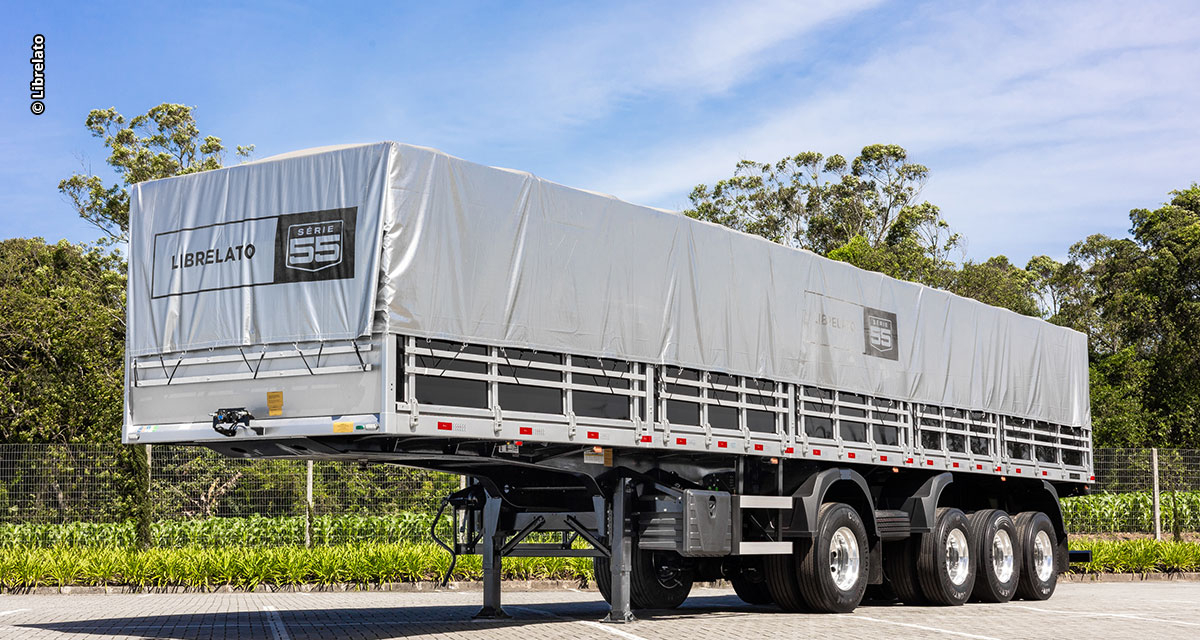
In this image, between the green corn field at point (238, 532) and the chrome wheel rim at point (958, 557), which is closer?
the chrome wheel rim at point (958, 557)

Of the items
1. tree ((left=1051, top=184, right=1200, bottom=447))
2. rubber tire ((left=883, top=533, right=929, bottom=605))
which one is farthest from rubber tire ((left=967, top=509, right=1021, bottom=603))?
tree ((left=1051, top=184, right=1200, bottom=447))

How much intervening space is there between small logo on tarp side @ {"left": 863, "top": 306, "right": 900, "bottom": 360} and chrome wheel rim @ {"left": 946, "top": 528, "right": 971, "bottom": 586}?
231cm

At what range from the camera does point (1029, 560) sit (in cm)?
1652

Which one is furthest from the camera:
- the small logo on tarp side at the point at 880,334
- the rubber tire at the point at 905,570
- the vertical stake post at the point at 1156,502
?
the vertical stake post at the point at 1156,502

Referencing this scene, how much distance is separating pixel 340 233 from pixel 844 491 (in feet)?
22.6

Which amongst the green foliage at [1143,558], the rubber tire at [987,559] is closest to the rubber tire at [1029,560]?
the rubber tire at [987,559]

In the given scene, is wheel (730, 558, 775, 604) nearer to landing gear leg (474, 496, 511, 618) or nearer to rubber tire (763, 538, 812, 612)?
rubber tire (763, 538, 812, 612)

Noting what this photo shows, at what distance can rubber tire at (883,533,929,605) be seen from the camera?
1491 centimetres

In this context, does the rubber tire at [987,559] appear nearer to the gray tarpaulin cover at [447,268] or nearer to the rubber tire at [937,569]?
the rubber tire at [937,569]

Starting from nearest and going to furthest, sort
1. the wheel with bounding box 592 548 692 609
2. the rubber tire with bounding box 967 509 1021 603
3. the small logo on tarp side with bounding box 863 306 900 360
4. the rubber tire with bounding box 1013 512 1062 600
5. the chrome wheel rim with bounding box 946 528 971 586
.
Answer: the wheel with bounding box 592 548 692 609, the small logo on tarp side with bounding box 863 306 900 360, the chrome wheel rim with bounding box 946 528 971 586, the rubber tire with bounding box 967 509 1021 603, the rubber tire with bounding box 1013 512 1062 600

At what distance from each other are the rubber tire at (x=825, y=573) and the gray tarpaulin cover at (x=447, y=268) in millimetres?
1469

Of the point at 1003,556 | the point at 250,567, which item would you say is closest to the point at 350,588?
the point at 250,567

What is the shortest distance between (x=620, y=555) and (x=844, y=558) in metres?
3.29

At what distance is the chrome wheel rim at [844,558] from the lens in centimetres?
1347
